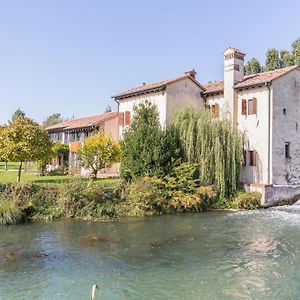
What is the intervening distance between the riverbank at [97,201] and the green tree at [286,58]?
32.3 m

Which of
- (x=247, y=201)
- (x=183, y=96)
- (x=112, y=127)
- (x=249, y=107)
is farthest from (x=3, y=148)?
(x=249, y=107)

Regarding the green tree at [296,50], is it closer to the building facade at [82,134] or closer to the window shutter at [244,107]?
the building facade at [82,134]

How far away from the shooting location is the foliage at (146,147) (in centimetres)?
2486

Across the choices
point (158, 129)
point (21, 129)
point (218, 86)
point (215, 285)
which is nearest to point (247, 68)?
point (218, 86)

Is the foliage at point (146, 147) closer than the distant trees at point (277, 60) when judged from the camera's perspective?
Yes

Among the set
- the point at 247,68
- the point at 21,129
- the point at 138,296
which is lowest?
the point at 138,296

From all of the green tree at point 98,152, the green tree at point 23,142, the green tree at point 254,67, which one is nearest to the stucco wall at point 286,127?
the green tree at point 98,152

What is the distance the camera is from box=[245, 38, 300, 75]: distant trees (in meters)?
51.5

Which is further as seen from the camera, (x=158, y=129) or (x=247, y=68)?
(x=247, y=68)

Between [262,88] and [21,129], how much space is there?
→ 16.4 meters

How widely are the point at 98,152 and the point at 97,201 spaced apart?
8209mm

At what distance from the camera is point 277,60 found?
177ft

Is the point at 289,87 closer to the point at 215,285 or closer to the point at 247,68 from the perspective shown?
the point at 215,285

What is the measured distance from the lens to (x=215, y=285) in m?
10.8
